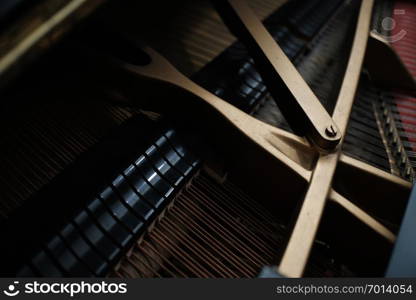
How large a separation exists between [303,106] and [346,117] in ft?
0.59

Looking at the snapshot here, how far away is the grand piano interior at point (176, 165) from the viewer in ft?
3.47

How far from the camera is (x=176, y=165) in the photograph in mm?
1326

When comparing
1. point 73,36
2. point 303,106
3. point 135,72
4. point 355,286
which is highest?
point 73,36

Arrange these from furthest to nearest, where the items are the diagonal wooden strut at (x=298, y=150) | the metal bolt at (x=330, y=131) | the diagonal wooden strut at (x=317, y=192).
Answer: the metal bolt at (x=330, y=131), the diagonal wooden strut at (x=298, y=150), the diagonal wooden strut at (x=317, y=192)

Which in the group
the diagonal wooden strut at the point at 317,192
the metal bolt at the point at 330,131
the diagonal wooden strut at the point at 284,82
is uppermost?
the diagonal wooden strut at the point at 284,82

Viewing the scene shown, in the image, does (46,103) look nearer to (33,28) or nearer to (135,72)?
(135,72)

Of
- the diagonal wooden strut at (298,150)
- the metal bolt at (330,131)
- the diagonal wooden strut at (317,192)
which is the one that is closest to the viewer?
the diagonal wooden strut at (317,192)

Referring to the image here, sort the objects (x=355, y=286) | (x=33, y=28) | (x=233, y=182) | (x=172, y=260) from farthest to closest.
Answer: (x=233, y=182) → (x=172, y=260) → (x=355, y=286) → (x=33, y=28)

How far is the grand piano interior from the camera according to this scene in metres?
1.06

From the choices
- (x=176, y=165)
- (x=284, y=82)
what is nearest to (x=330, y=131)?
(x=284, y=82)

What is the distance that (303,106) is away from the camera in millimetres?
1337

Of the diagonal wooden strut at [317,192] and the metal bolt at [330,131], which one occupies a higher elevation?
the metal bolt at [330,131]

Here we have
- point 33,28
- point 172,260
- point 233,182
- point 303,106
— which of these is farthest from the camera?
point 233,182

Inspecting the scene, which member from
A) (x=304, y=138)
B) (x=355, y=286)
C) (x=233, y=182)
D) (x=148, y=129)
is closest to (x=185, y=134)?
(x=148, y=129)
